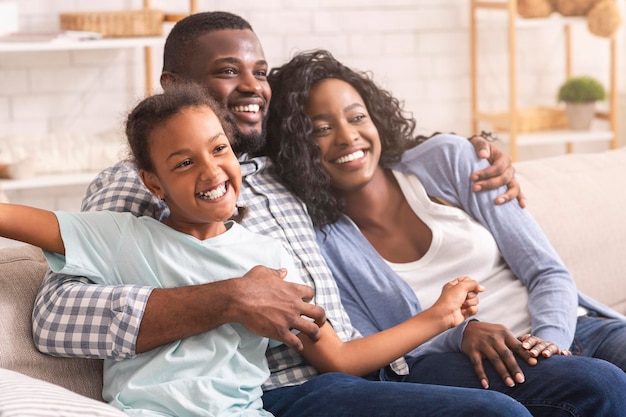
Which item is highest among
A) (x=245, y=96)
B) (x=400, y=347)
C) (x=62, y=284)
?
(x=245, y=96)

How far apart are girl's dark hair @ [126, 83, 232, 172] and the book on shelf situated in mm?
1766

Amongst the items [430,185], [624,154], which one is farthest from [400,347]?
[624,154]

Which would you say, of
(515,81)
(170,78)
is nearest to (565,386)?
(170,78)

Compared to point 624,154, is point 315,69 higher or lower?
higher

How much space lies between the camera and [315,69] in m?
2.19

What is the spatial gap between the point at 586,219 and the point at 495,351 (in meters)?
0.70

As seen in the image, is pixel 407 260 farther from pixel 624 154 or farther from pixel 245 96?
pixel 624 154

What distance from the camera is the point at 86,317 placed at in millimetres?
1620

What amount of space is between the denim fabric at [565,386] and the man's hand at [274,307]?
34 cm

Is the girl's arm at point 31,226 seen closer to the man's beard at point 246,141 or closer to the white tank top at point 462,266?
the man's beard at point 246,141

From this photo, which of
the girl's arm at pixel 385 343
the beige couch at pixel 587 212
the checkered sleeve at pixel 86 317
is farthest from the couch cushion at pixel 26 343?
the beige couch at pixel 587 212

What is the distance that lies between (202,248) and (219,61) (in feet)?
1.69

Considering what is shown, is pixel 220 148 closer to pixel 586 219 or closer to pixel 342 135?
pixel 342 135

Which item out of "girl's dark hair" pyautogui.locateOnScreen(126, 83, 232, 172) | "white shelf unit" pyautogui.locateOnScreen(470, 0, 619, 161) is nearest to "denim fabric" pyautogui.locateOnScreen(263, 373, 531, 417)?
"girl's dark hair" pyautogui.locateOnScreen(126, 83, 232, 172)
